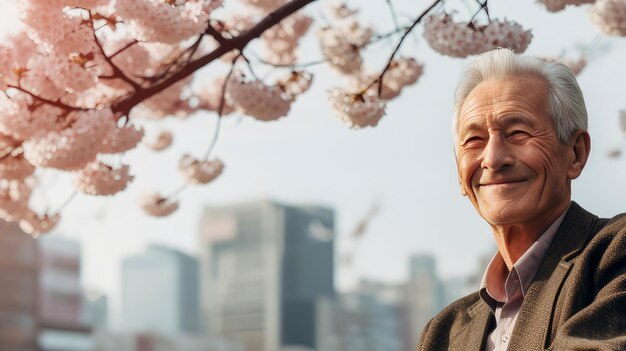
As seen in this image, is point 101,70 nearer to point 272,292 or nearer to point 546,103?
point 546,103

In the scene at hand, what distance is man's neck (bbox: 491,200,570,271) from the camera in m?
2.17

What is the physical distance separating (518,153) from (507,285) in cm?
27

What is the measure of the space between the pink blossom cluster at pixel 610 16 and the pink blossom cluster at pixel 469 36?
1622 millimetres

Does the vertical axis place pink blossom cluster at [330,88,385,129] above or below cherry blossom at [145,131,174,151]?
below

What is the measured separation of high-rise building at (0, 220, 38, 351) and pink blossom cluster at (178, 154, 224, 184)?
2094 inches

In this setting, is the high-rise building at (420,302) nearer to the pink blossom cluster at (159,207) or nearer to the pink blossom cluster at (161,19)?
the pink blossom cluster at (159,207)

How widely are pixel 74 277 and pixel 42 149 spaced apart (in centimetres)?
7400

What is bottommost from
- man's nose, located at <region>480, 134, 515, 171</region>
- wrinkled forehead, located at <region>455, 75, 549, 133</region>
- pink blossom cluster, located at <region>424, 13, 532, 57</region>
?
man's nose, located at <region>480, 134, 515, 171</region>

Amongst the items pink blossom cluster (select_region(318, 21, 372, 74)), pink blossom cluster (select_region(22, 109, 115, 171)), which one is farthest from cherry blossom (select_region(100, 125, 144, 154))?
pink blossom cluster (select_region(318, 21, 372, 74))

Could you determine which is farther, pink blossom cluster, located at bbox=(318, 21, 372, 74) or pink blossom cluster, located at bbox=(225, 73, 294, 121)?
pink blossom cluster, located at bbox=(318, 21, 372, 74)

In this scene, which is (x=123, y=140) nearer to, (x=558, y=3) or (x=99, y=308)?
(x=558, y=3)

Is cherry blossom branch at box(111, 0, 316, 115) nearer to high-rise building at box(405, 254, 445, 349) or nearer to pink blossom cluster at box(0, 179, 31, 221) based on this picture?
pink blossom cluster at box(0, 179, 31, 221)

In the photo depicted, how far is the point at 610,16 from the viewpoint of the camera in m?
6.36

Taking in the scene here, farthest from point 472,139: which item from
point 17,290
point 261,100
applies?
point 17,290
